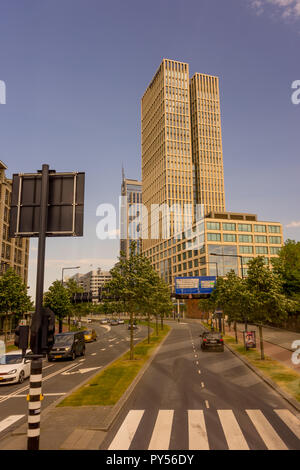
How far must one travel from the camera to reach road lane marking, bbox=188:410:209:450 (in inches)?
357

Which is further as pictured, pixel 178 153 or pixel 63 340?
pixel 178 153

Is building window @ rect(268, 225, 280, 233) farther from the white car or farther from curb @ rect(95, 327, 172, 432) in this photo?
the white car

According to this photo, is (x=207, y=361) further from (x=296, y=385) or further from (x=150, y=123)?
(x=150, y=123)

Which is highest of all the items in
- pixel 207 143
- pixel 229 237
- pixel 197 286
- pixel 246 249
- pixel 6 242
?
pixel 207 143

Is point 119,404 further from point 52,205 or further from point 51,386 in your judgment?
point 52,205

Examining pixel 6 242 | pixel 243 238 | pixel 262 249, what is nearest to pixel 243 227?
pixel 243 238

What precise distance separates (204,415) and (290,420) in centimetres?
280

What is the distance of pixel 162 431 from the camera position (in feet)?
33.6

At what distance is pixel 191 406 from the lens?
13188 mm

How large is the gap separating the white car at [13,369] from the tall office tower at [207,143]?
14182 cm

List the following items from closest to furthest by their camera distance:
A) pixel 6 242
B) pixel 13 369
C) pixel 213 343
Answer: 1. pixel 13 369
2. pixel 213 343
3. pixel 6 242

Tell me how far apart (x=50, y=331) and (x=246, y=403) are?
9.32 m

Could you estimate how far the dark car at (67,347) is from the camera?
26062 mm

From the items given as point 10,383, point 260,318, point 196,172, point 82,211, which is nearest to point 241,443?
point 82,211
